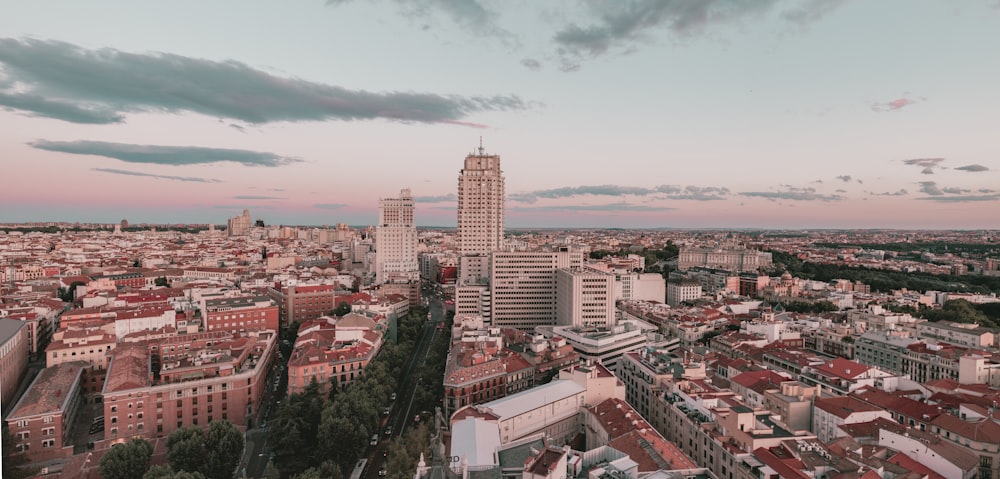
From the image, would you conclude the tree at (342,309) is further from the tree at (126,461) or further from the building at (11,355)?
the tree at (126,461)

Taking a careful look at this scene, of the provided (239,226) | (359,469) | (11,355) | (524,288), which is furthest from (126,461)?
(239,226)

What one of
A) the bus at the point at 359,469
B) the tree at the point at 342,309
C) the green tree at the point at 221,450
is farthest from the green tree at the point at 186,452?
the tree at the point at 342,309

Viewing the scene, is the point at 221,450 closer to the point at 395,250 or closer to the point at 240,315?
the point at 240,315

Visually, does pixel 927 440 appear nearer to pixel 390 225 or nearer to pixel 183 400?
pixel 183 400

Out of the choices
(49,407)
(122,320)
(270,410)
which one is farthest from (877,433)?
(122,320)

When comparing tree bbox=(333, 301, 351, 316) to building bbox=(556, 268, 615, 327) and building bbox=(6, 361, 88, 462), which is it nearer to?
building bbox=(556, 268, 615, 327)
